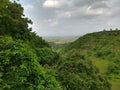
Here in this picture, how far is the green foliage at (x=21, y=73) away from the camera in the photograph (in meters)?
16.0

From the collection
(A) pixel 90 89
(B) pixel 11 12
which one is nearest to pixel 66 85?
(A) pixel 90 89

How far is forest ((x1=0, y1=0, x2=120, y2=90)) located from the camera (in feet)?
53.3

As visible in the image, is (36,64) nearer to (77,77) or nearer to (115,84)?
(77,77)

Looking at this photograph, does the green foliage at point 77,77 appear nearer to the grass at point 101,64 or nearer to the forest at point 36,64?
the forest at point 36,64

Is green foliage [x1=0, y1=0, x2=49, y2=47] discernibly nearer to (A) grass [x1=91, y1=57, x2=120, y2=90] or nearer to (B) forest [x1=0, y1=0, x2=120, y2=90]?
(B) forest [x1=0, y1=0, x2=120, y2=90]

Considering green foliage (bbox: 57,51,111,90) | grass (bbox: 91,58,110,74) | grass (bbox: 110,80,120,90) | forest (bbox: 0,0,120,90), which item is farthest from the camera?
grass (bbox: 91,58,110,74)

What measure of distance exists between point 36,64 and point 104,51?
172 feet

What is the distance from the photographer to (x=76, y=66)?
30062 millimetres

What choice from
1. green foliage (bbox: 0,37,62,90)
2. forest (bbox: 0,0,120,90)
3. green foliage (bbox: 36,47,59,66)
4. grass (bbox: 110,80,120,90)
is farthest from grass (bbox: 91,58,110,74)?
green foliage (bbox: 0,37,62,90)

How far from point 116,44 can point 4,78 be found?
192 feet

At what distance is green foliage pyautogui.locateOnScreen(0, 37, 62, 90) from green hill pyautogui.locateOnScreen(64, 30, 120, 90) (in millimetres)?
26261

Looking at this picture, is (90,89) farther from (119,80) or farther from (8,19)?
(119,80)

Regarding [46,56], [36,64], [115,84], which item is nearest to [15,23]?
[46,56]

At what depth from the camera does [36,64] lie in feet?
54.5
